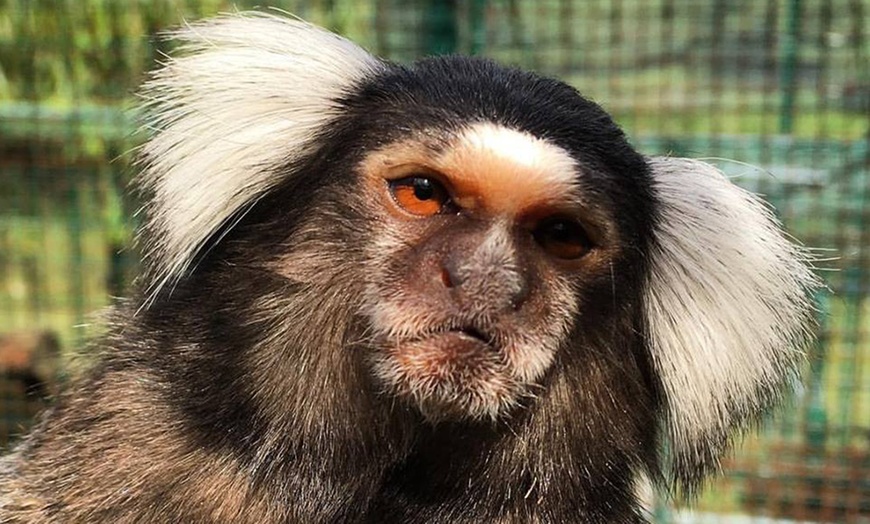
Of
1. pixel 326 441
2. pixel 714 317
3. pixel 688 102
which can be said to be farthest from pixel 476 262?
pixel 688 102

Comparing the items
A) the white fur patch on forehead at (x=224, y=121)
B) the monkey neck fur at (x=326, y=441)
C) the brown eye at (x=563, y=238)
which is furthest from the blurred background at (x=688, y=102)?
the brown eye at (x=563, y=238)

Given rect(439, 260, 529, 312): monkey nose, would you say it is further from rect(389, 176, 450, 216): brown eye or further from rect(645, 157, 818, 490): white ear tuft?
rect(645, 157, 818, 490): white ear tuft

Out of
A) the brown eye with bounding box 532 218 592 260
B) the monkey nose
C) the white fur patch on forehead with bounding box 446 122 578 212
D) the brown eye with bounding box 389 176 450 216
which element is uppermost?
the white fur patch on forehead with bounding box 446 122 578 212

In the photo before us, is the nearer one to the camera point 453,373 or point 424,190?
point 453,373

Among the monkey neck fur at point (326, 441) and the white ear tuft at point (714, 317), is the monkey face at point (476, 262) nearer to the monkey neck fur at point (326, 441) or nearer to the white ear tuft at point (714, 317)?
the monkey neck fur at point (326, 441)

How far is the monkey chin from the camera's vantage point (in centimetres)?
191

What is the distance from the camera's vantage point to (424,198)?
204cm

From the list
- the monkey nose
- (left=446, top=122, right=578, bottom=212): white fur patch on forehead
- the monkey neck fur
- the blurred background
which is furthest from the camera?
the blurred background

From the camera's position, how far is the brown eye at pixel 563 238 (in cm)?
207

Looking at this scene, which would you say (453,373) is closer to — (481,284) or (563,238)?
(481,284)

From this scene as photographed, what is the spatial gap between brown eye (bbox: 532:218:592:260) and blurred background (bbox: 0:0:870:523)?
2.51 metres

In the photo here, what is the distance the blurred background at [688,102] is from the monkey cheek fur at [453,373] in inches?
107

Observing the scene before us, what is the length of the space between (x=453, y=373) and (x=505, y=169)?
42 centimetres

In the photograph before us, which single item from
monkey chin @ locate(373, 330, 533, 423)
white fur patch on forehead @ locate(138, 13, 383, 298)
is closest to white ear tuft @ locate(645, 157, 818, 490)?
monkey chin @ locate(373, 330, 533, 423)
